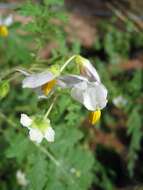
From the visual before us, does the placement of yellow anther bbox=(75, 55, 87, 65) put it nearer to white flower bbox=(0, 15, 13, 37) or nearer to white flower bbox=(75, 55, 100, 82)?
white flower bbox=(75, 55, 100, 82)

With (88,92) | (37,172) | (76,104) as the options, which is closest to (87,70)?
(88,92)

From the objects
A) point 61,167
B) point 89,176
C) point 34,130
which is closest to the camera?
point 34,130

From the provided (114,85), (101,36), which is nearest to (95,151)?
(114,85)

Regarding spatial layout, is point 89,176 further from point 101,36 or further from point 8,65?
point 101,36

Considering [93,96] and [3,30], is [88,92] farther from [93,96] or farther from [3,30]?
[3,30]

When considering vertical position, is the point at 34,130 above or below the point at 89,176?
above

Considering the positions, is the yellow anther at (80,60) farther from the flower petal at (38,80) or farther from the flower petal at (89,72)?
the flower petal at (38,80)
